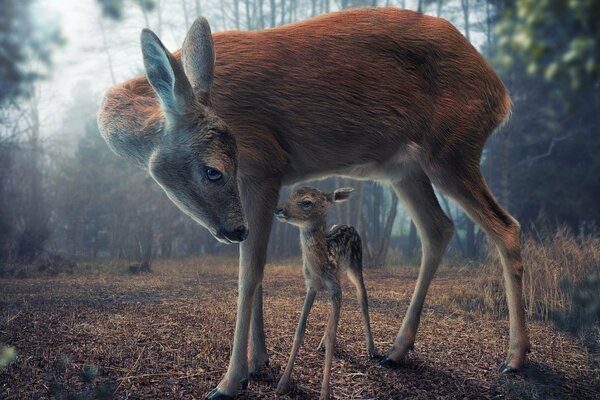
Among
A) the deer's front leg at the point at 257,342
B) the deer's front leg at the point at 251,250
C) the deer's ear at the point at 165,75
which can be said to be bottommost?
the deer's front leg at the point at 257,342

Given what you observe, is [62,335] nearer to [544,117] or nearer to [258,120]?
[258,120]

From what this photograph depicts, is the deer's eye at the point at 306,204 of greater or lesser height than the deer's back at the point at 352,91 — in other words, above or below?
below

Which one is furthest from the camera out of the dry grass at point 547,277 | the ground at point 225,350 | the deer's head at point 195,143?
the dry grass at point 547,277

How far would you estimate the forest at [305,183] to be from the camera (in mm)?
1592

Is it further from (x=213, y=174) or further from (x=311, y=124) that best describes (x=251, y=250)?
(x=311, y=124)

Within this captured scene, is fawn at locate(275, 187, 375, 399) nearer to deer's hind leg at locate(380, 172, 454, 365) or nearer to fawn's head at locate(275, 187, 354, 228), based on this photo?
fawn's head at locate(275, 187, 354, 228)

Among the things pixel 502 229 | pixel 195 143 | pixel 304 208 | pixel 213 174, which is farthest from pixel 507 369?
pixel 195 143

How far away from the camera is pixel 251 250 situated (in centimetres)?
228

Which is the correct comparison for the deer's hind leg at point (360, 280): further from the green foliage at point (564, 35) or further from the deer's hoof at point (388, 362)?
the green foliage at point (564, 35)

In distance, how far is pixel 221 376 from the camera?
242 cm

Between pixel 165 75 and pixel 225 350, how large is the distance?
5.10 feet

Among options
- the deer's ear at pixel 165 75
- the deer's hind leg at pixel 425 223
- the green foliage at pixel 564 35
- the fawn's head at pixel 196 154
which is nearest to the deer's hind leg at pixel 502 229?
the deer's hind leg at pixel 425 223

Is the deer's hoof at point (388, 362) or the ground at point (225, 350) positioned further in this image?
the deer's hoof at point (388, 362)

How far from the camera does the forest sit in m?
1.59
